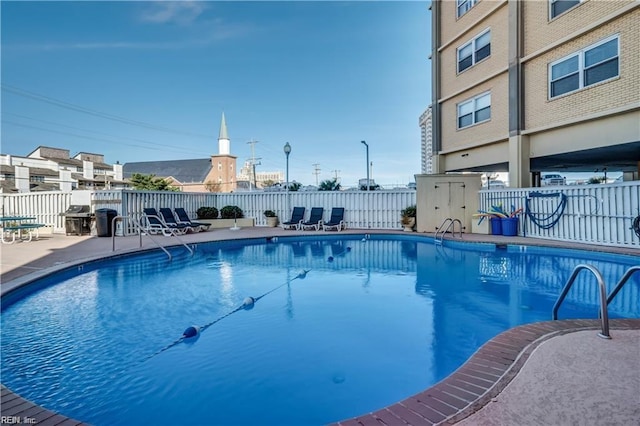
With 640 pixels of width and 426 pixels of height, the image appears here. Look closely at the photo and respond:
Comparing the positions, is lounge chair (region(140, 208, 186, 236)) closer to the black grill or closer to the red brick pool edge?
the black grill

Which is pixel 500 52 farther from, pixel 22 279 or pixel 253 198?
pixel 22 279

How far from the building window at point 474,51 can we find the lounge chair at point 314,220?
9.02m

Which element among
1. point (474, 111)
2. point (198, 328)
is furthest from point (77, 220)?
point (474, 111)

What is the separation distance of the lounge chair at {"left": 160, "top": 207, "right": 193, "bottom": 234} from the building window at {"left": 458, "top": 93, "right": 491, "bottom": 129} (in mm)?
12710

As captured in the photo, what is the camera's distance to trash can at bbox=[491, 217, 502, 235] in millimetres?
12227

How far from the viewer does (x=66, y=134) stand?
4278cm

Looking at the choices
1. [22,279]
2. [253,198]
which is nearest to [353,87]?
[253,198]

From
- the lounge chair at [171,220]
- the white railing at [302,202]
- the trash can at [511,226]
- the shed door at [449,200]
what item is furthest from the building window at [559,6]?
the lounge chair at [171,220]

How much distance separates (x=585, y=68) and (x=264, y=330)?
12157mm

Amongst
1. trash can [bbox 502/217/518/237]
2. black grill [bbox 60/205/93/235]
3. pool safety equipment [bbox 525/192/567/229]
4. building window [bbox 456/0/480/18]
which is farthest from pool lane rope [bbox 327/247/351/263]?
building window [bbox 456/0/480/18]

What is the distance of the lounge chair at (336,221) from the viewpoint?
15.4 metres

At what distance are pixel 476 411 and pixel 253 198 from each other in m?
16.4

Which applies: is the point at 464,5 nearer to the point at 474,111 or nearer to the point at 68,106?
the point at 474,111

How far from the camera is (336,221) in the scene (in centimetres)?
1560
